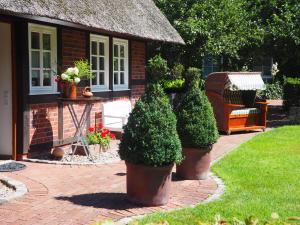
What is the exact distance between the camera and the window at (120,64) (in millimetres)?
12891

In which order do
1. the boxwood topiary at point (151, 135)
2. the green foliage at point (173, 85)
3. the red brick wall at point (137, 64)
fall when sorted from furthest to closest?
the green foliage at point (173, 85) → the red brick wall at point (137, 64) → the boxwood topiary at point (151, 135)

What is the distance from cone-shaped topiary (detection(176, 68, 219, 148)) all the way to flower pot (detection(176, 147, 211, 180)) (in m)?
0.10

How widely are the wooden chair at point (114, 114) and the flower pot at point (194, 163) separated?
407cm

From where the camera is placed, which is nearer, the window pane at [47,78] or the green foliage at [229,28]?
the window pane at [47,78]

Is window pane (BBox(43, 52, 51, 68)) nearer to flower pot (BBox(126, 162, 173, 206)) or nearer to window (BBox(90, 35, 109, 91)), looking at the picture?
window (BBox(90, 35, 109, 91))

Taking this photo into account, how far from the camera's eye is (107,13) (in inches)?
429

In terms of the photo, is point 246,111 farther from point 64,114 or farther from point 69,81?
point 69,81

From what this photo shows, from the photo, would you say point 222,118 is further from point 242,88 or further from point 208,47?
point 208,47

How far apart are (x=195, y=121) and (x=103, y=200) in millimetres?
2017

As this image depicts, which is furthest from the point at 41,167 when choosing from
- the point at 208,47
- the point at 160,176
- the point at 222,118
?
the point at 208,47

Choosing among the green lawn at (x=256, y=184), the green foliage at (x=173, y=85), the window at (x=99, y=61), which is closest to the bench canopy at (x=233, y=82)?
the green lawn at (x=256, y=184)

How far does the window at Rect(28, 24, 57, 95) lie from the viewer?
30.0 ft

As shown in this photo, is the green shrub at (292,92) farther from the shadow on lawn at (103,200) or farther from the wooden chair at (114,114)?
the shadow on lawn at (103,200)

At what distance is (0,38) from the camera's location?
8.69 m
